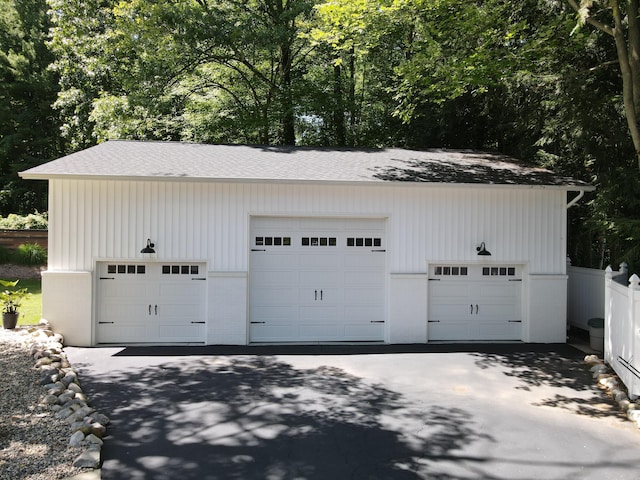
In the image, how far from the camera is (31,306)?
13.2 m

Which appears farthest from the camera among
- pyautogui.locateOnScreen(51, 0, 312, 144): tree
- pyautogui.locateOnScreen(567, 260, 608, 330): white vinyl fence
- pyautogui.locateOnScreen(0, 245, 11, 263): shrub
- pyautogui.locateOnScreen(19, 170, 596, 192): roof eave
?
pyautogui.locateOnScreen(0, 245, 11, 263): shrub

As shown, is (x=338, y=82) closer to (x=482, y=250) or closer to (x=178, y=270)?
(x=482, y=250)

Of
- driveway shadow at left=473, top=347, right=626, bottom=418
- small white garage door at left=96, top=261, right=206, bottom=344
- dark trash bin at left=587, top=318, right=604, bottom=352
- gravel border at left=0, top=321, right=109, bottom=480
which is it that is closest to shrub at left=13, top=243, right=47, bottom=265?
small white garage door at left=96, top=261, right=206, bottom=344

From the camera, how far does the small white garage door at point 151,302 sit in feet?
34.3

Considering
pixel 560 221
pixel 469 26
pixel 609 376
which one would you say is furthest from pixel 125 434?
pixel 469 26

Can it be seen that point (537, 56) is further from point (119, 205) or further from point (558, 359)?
point (119, 205)

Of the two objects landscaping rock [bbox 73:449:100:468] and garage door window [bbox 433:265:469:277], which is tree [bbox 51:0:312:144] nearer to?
garage door window [bbox 433:265:469:277]

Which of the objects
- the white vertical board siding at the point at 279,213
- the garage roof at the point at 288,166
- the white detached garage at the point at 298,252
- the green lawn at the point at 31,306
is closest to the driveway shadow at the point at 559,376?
the white detached garage at the point at 298,252

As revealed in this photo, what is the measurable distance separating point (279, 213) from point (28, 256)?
39.7ft

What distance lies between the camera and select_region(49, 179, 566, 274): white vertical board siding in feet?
33.7

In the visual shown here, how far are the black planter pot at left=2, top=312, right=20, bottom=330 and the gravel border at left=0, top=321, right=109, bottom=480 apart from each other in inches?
64.1

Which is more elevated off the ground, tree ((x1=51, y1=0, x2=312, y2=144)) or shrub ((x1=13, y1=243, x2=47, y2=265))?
tree ((x1=51, y1=0, x2=312, y2=144))

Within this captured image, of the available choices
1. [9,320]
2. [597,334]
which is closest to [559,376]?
[597,334]

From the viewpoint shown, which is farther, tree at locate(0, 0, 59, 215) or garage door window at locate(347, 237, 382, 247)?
tree at locate(0, 0, 59, 215)
